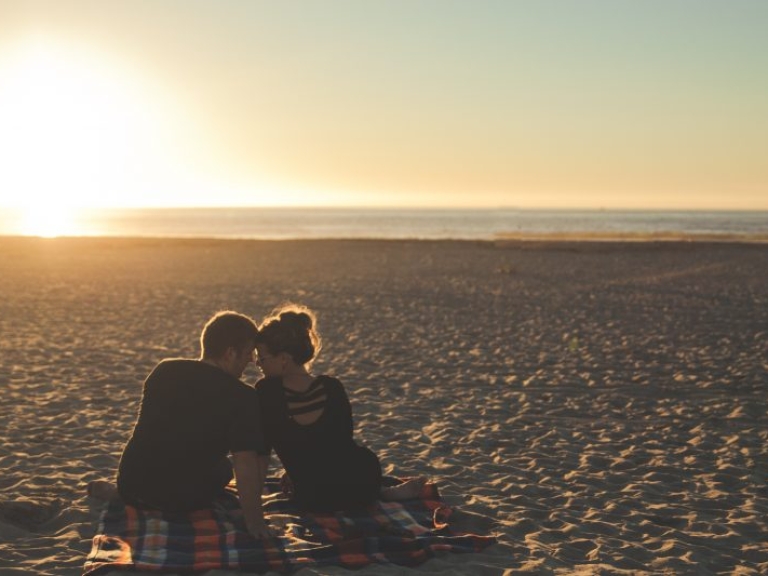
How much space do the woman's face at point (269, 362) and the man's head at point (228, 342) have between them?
5.7 inches

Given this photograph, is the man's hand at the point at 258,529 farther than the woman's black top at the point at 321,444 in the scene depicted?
No

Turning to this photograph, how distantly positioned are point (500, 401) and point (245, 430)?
5.21 m

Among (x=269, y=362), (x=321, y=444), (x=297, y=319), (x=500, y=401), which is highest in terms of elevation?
(x=297, y=319)

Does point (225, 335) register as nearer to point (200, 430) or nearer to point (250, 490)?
point (200, 430)

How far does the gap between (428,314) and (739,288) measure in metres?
10.7

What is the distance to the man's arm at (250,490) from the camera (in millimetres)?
5238

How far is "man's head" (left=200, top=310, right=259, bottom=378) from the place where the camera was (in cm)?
538

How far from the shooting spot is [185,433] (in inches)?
211

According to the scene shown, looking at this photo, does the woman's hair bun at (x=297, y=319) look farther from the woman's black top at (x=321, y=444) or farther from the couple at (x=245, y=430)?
the woman's black top at (x=321, y=444)

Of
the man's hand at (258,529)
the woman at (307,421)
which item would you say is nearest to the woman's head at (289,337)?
the woman at (307,421)

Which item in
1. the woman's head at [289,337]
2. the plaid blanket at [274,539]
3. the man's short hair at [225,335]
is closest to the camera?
the plaid blanket at [274,539]

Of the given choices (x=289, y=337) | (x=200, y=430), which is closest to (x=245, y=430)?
(x=200, y=430)

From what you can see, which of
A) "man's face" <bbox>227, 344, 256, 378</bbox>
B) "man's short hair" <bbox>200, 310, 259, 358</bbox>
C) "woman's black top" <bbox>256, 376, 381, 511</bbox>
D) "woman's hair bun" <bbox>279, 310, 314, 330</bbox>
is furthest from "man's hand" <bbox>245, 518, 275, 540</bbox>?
"woman's hair bun" <bbox>279, 310, 314, 330</bbox>

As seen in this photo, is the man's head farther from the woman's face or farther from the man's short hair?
the woman's face
